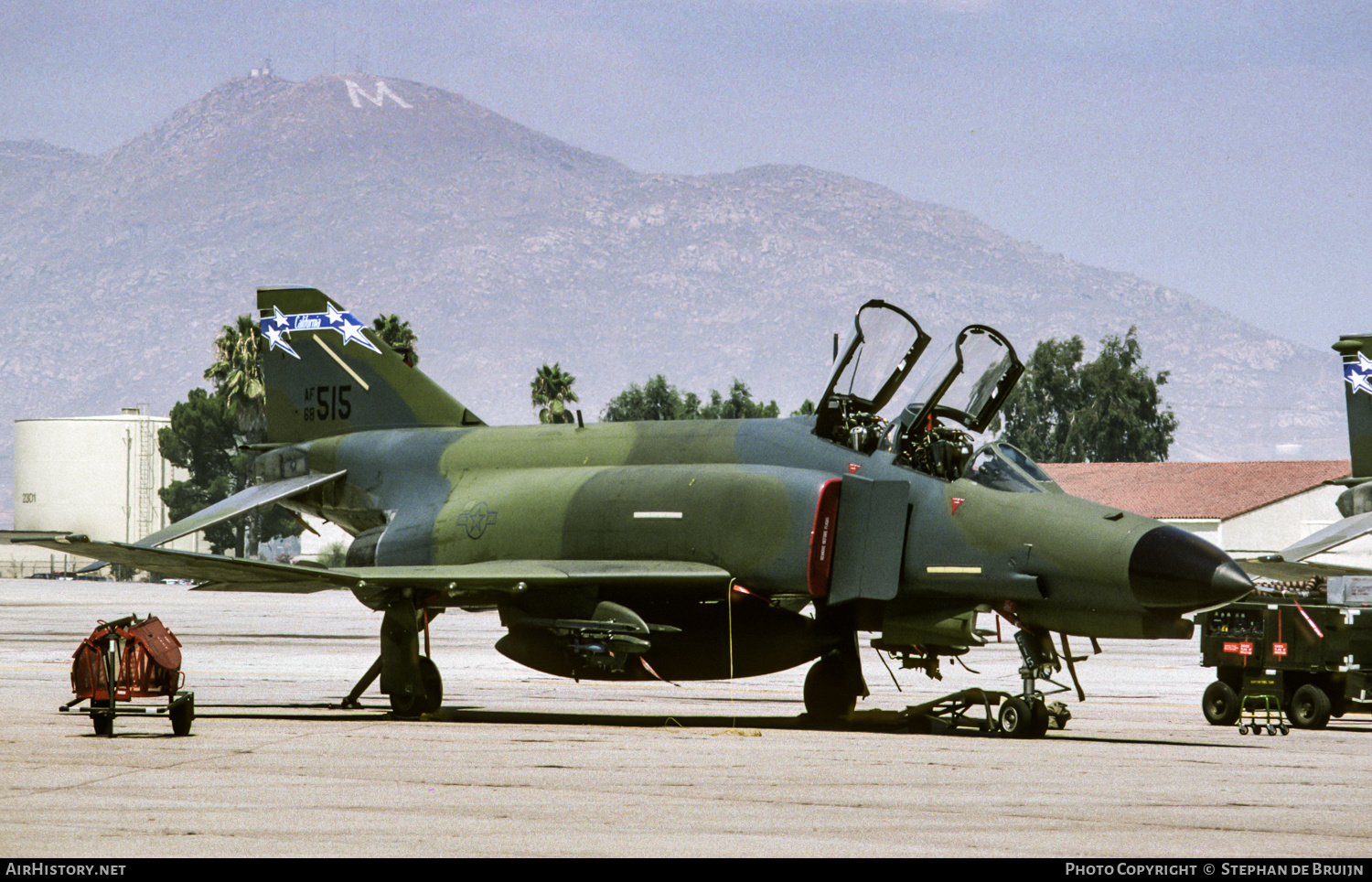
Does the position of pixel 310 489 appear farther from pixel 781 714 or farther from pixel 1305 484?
pixel 1305 484

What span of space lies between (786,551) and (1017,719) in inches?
101

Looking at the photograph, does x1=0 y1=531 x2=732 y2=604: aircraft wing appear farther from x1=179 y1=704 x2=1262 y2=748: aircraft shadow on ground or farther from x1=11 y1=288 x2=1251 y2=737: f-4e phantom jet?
x1=179 y1=704 x2=1262 y2=748: aircraft shadow on ground

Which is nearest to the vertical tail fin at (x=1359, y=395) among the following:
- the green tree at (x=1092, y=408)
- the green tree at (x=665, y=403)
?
the green tree at (x=665, y=403)

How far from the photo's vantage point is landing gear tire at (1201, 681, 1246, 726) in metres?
15.8

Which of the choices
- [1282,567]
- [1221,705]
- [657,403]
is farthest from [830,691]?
[657,403]

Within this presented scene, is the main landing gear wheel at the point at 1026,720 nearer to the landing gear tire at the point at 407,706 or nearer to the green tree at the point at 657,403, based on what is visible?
the landing gear tire at the point at 407,706

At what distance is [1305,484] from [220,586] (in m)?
60.8

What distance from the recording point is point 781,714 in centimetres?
1639

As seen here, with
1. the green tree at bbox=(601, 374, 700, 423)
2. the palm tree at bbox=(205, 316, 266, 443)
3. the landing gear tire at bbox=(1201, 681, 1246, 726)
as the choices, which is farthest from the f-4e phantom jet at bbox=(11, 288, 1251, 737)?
the green tree at bbox=(601, 374, 700, 423)

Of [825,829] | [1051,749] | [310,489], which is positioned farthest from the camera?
[310,489]

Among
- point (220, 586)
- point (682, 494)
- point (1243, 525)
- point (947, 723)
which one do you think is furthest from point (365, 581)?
point (1243, 525)

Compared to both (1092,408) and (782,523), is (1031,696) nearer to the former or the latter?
(782,523)

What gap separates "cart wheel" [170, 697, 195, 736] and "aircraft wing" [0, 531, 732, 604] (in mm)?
1536

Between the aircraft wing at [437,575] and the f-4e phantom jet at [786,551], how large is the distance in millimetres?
33
